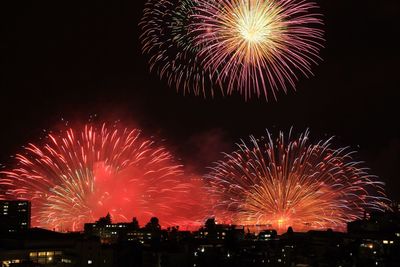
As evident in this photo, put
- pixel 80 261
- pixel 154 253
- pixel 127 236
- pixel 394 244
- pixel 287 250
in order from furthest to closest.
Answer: pixel 127 236 → pixel 394 244 → pixel 287 250 → pixel 154 253 → pixel 80 261

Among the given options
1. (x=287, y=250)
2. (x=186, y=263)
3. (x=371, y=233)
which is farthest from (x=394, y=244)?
(x=186, y=263)

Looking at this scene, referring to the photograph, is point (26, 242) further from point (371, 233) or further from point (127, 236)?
point (371, 233)

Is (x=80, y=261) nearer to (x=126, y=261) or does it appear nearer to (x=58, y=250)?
(x=58, y=250)

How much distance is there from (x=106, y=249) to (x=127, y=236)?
17789mm

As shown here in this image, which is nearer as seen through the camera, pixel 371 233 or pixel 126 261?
pixel 126 261

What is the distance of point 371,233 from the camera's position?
41.7 metres

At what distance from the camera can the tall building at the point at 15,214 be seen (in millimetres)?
57094

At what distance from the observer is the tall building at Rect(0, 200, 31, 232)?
5709cm

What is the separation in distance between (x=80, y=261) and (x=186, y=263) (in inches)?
257

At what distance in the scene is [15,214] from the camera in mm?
57969

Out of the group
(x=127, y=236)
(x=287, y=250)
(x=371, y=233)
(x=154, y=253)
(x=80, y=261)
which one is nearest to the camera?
(x=80, y=261)

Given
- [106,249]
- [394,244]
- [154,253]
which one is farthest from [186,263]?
[394,244]

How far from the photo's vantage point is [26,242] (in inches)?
1239

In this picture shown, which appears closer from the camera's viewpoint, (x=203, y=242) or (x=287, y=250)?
(x=287, y=250)
